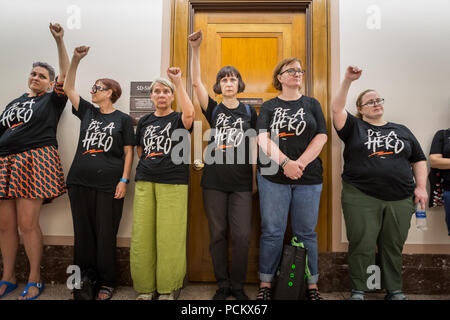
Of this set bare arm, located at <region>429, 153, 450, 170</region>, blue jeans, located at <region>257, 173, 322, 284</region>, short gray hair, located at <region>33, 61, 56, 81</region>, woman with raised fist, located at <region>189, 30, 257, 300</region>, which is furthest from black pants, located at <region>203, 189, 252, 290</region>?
short gray hair, located at <region>33, 61, 56, 81</region>

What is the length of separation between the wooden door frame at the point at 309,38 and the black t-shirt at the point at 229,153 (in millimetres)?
555

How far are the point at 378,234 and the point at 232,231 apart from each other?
1091mm

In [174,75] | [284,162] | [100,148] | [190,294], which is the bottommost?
[190,294]

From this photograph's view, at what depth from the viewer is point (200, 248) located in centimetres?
201

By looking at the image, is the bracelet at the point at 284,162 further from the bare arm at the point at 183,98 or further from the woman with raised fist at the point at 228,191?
the bare arm at the point at 183,98

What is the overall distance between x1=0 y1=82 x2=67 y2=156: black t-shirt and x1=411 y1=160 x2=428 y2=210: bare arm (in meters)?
2.87

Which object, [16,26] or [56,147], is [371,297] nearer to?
[56,147]

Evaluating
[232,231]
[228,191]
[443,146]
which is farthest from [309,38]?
[232,231]

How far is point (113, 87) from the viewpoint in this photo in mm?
1914

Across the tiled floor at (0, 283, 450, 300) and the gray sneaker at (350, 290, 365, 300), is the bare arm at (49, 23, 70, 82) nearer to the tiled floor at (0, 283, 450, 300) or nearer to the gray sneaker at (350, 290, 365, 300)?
the tiled floor at (0, 283, 450, 300)

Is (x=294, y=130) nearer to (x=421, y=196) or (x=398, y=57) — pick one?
(x=421, y=196)

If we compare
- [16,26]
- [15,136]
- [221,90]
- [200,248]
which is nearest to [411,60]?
[221,90]

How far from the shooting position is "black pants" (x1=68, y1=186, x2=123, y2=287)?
1691 millimetres

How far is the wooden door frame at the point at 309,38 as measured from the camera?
1.98m
